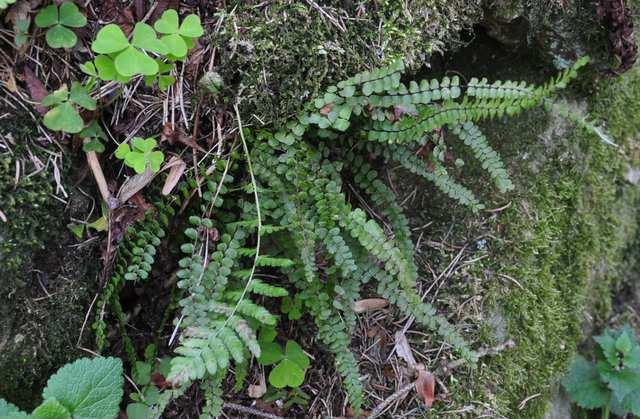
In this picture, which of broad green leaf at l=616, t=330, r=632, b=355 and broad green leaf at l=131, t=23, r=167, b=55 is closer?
broad green leaf at l=131, t=23, r=167, b=55

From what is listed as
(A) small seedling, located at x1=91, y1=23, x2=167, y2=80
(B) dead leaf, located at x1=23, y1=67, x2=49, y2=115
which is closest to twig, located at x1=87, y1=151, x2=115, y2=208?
(B) dead leaf, located at x1=23, y1=67, x2=49, y2=115

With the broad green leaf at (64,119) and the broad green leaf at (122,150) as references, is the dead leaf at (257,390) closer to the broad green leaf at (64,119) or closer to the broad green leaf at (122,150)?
the broad green leaf at (122,150)

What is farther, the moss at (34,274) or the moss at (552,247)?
the moss at (552,247)

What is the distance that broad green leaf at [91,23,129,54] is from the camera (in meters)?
2.21

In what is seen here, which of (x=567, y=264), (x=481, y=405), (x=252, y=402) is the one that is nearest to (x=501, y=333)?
(x=481, y=405)

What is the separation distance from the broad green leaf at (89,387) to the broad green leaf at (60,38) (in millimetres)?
1259

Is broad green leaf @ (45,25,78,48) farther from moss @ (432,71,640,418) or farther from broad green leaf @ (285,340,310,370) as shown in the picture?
moss @ (432,71,640,418)

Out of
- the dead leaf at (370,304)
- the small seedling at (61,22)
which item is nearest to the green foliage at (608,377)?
the dead leaf at (370,304)

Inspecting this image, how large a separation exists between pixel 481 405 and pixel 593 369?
0.91 metres

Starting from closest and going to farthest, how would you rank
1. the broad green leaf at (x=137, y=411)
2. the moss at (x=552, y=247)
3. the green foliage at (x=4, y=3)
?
the green foliage at (x=4, y=3) < the broad green leaf at (x=137, y=411) < the moss at (x=552, y=247)

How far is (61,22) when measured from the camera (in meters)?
2.29

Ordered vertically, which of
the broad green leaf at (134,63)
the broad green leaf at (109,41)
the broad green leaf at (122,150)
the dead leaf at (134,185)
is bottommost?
the dead leaf at (134,185)

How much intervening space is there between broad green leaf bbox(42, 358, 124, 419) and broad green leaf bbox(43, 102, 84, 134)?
934 mm

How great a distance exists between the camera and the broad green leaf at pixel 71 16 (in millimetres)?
2279
